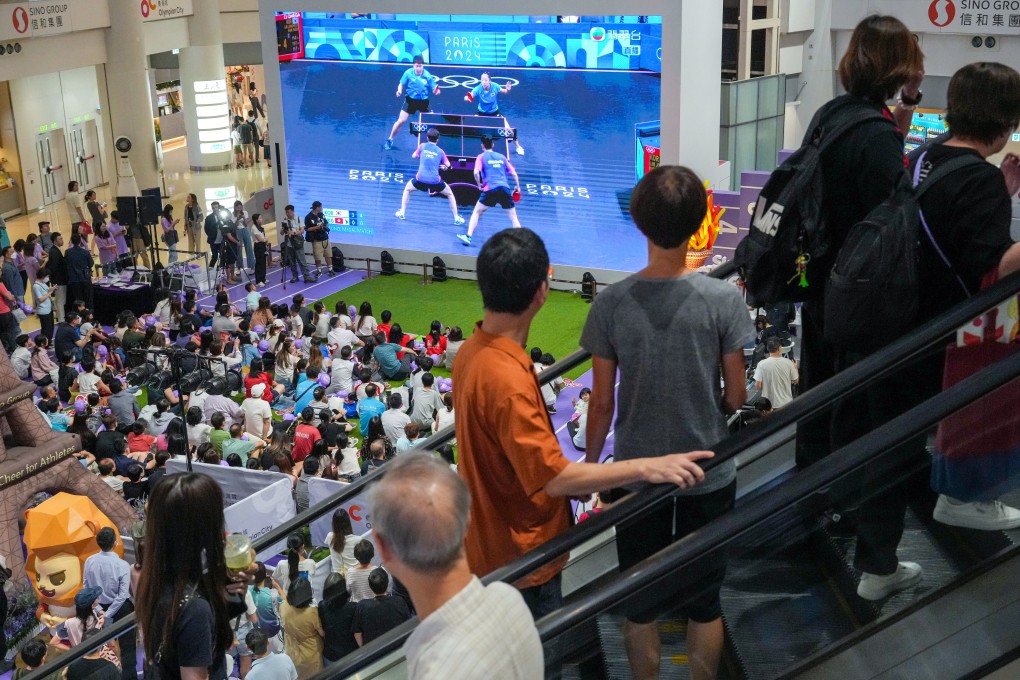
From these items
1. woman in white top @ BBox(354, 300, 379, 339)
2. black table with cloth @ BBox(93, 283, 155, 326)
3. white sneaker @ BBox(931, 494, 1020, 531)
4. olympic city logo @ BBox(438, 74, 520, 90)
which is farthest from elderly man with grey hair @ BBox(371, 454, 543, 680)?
olympic city logo @ BBox(438, 74, 520, 90)

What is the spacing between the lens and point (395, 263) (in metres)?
21.9

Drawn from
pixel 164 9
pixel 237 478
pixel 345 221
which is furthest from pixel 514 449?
pixel 164 9

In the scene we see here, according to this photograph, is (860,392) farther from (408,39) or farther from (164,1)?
(164,1)

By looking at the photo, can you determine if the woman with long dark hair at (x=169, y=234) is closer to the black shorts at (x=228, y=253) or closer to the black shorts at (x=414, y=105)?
the black shorts at (x=228, y=253)

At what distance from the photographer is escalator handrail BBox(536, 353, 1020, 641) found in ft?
9.26

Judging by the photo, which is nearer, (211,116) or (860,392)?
(860,392)

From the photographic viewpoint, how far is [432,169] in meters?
20.8

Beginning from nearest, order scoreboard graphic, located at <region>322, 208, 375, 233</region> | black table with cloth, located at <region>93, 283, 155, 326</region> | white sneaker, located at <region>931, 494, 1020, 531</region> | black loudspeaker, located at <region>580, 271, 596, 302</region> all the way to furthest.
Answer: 1. white sneaker, located at <region>931, 494, 1020, 531</region>
2. black table with cloth, located at <region>93, 283, 155, 326</region>
3. black loudspeaker, located at <region>580, 271, 596, 302</region>
4. scoreboard graphic, located at <region>322, 208, 375, 233</region>

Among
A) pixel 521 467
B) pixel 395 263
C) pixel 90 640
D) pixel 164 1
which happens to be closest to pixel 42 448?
pixel 90 640

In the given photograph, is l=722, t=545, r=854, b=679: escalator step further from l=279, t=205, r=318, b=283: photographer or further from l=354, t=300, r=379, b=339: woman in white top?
l=279, t=205, r=318, b=283: photographer

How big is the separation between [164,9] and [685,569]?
88.3 feet

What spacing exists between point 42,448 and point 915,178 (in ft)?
31.0

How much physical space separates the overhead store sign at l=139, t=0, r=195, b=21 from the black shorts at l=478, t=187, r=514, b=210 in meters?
10.4

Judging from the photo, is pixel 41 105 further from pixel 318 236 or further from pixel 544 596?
pixel 544 596
